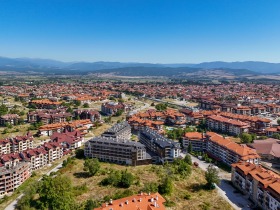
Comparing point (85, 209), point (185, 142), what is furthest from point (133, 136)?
point (85, 209)

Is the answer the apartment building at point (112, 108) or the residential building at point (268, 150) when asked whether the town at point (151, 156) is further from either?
the apartment building at point (112, 108)

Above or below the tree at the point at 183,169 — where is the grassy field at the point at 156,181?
below

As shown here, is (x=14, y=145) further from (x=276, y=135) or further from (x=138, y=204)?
(x=276, y=135)

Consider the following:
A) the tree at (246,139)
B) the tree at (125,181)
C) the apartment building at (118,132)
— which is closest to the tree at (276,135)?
the tree at (246,139)

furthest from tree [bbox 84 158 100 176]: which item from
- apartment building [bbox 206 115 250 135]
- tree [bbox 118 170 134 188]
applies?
apartment building [bbox 206 115 250 135]

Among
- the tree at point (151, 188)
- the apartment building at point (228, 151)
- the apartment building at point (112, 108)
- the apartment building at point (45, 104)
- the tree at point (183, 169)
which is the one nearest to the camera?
the tree at point (151, 188)

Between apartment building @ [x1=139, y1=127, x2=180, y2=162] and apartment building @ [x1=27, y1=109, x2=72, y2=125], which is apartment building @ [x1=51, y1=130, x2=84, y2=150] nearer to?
apartment building @ [x1=139, y1=127, x2=180, y2=162]
